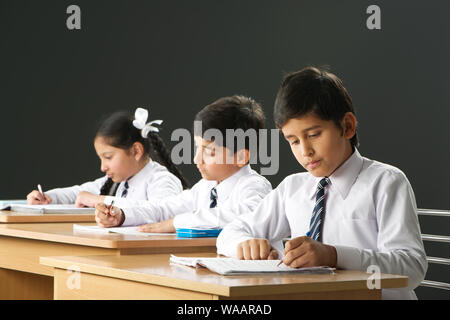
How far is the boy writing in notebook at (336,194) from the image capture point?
1828mm

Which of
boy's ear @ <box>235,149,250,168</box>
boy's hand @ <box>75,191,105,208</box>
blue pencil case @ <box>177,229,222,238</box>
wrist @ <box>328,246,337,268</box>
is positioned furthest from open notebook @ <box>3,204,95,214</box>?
wrist @ <box>328,246,337,268</box>

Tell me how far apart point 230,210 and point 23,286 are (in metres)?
1.03

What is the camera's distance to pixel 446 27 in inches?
164

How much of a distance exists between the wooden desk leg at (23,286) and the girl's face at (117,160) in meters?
0.79

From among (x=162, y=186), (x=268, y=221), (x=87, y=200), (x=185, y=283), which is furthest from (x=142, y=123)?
(x=185, y=283)

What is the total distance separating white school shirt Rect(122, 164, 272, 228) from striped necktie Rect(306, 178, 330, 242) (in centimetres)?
55

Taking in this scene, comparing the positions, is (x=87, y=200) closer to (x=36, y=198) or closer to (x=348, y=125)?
(x=36, y=198)

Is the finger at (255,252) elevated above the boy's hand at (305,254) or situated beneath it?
situated beneath

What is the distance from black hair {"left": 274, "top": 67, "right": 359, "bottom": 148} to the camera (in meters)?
1.97

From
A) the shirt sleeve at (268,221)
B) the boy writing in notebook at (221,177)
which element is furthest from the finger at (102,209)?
the shirt sleeve at (268,221)

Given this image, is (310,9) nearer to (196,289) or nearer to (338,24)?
(338,24)

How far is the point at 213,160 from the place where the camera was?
2686 millimetres

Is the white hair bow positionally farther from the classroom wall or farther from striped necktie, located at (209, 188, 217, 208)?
the classroom wall

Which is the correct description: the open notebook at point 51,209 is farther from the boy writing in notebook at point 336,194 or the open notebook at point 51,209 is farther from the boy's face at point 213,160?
the boy writing in notebook at point 336,194
